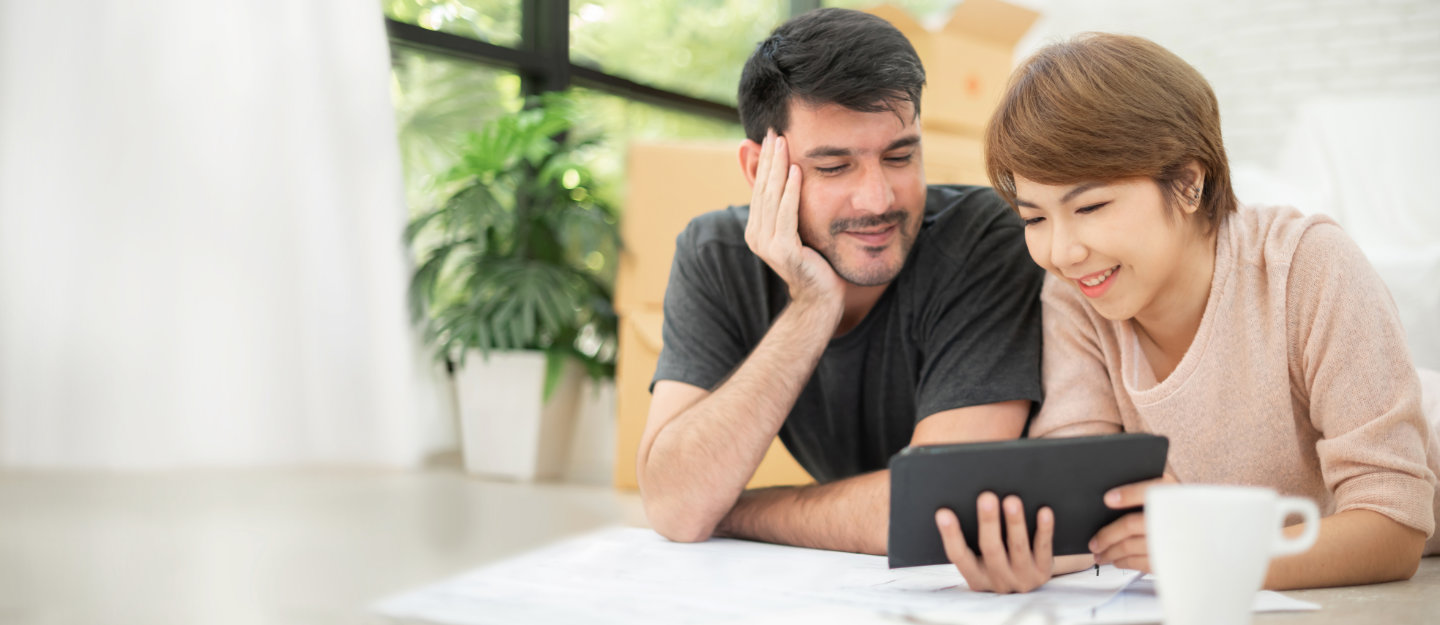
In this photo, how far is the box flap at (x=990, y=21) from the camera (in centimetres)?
277

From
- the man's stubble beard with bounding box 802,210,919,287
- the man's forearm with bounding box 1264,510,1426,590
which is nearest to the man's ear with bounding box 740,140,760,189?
the man's stubble beard with bounding box 802,210,919,287

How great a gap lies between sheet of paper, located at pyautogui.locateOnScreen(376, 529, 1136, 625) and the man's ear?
577 mm

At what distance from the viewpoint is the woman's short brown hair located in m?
0.95

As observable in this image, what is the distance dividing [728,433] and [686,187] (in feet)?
4.97

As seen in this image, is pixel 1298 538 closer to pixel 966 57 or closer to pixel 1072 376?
pixel 1072 376

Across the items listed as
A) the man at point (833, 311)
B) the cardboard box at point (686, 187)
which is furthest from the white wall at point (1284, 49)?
the man at point (833, 311)

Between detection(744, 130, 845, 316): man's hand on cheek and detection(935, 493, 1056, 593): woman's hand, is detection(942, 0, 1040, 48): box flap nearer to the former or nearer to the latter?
detection(744, 130, 845, 316): man's hand on cheek

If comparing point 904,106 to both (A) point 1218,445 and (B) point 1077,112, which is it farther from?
(A) point 1218,445

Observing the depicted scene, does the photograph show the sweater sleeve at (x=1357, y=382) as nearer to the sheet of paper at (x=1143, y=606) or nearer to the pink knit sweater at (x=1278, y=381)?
the pink knit sweater at (x=1278, y=381)

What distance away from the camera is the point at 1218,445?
105cm

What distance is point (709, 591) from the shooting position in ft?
2.75

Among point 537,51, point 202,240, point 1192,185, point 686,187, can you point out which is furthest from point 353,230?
point 1192,185

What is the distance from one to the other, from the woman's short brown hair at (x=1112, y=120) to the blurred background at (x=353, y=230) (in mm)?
1215

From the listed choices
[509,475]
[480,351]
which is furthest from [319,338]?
[509,475]
